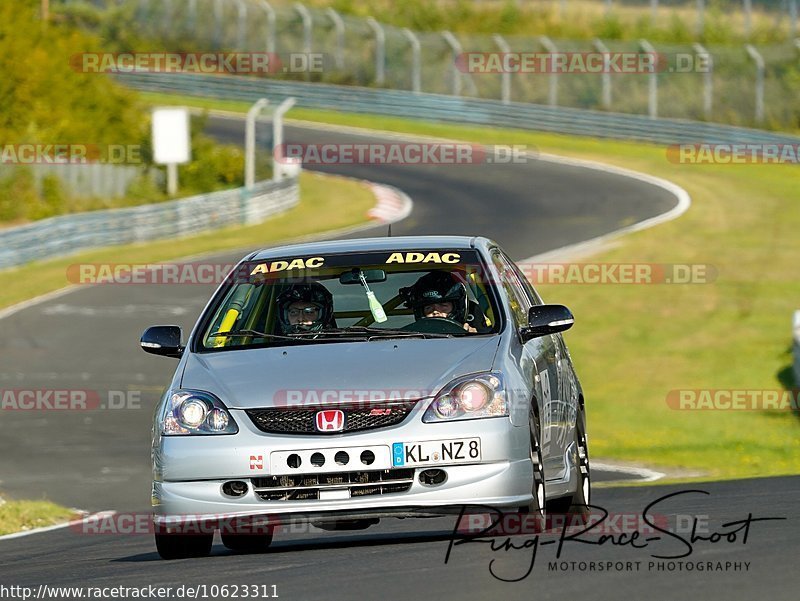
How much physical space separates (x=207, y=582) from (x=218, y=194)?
2917cm

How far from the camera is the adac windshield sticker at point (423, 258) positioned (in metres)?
8.47

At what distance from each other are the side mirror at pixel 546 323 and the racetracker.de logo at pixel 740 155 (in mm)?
34918

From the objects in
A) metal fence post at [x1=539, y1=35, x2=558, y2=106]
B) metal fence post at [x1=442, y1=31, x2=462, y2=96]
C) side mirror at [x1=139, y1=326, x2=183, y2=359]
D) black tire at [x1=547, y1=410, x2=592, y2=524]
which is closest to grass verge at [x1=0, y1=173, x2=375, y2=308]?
metal fence post at [x1=442, y1=31, x2=462, y2=96]

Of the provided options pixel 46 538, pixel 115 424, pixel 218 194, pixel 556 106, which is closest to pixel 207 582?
pixel 46 538

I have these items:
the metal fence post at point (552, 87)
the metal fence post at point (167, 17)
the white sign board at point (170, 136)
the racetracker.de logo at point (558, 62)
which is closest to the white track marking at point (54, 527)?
the white sign board at point (170, 136)

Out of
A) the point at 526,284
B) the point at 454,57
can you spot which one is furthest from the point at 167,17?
the point at 526,284

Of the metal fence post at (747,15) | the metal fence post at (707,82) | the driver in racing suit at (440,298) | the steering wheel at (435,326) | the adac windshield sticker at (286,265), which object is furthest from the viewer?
the metal fence post at (747,15)

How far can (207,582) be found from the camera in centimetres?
676

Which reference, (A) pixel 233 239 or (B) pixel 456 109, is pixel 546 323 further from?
(B) pixel 456 109

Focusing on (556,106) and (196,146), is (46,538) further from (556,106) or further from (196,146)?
(556,106)

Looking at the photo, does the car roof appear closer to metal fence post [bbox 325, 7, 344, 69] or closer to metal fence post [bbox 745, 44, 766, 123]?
metal fence post [bbox 745, 44, 766, 123]

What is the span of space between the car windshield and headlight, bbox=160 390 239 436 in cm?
65

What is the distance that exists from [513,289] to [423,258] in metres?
0.59

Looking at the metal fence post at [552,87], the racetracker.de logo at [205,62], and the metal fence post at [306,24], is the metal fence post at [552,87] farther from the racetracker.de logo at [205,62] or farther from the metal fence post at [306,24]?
the racetracker.de logo at [205,62]
